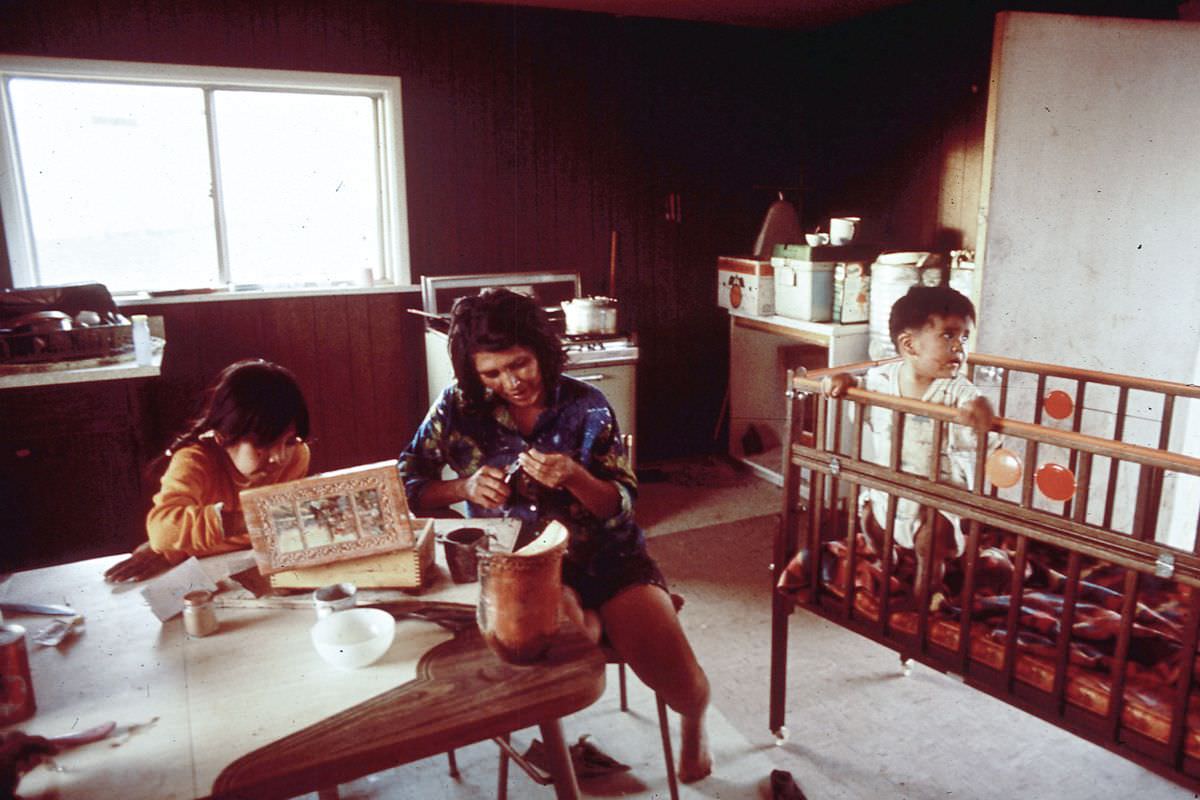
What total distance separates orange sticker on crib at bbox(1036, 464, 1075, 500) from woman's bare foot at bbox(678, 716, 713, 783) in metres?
0.96

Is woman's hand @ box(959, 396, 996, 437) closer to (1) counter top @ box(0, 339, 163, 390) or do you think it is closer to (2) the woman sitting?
(2) the woman sitting

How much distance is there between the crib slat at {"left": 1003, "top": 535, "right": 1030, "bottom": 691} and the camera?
167 centimetres

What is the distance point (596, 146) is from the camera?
14.3 ft

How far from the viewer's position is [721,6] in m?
4.06

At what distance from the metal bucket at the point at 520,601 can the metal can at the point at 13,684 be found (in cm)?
62

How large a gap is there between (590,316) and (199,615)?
2814 mm

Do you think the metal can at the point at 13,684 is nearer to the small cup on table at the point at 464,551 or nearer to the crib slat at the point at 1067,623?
the small cup on table at the point at 464,551

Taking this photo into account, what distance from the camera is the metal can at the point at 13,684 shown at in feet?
3.61

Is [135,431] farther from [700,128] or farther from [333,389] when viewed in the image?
[700,128]

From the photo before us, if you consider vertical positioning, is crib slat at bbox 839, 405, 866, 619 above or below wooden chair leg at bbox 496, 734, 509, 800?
above

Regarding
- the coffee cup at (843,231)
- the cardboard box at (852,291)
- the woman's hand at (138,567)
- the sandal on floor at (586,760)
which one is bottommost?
the sandal on floor at (586,760)

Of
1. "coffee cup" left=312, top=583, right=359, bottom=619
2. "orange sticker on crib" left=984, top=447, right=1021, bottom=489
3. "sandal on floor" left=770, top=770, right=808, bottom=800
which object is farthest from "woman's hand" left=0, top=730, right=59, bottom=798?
"orange sticker on crib" left=984, top=447, right=1021, bottom=489

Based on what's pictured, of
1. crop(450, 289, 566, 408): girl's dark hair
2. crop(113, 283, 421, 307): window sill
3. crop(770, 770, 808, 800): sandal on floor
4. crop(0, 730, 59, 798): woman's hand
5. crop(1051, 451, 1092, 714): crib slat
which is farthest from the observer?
crop(113, 283, 421, 307): window sill

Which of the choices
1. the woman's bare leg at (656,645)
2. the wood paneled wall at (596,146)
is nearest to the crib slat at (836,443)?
the woman's bare leg at (656,645)
